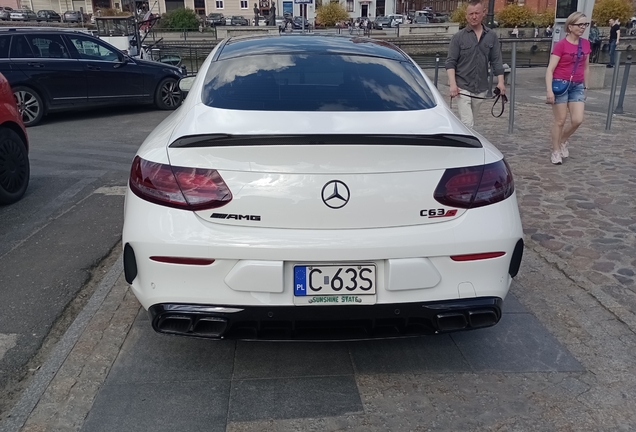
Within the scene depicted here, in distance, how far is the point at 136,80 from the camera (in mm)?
12133

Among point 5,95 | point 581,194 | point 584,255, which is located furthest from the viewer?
point 581,194

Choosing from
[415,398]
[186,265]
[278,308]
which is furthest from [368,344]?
[186,265]

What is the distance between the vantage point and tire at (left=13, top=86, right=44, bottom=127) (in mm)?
10500

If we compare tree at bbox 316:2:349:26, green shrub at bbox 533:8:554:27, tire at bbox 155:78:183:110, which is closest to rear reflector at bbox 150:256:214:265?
tire at bbox 155:78:183:110

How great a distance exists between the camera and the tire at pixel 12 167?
5.86 metres

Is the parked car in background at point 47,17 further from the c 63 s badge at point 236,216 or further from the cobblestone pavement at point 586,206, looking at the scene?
the c 63 s badge at point 236,216

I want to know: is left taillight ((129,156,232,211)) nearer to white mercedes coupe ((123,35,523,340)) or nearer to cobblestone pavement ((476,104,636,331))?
white mercedes coupe ((123,35,523,340))

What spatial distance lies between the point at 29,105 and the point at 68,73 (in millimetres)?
940

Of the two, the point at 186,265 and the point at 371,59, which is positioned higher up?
the point at 371,59

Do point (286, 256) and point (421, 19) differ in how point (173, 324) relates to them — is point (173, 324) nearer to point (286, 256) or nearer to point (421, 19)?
point (286, 256)

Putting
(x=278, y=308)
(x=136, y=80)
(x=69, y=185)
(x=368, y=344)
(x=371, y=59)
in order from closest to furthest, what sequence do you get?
(x=278, y=308) → (x=368, y=344) → (x=371, y=59) → (x=69, y=185) → (x=136, y=80)

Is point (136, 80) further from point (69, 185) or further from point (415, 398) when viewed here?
point (415, 398)

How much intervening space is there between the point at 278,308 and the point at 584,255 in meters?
2.97

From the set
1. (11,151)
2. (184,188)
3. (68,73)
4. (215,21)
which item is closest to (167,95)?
(68,73)
